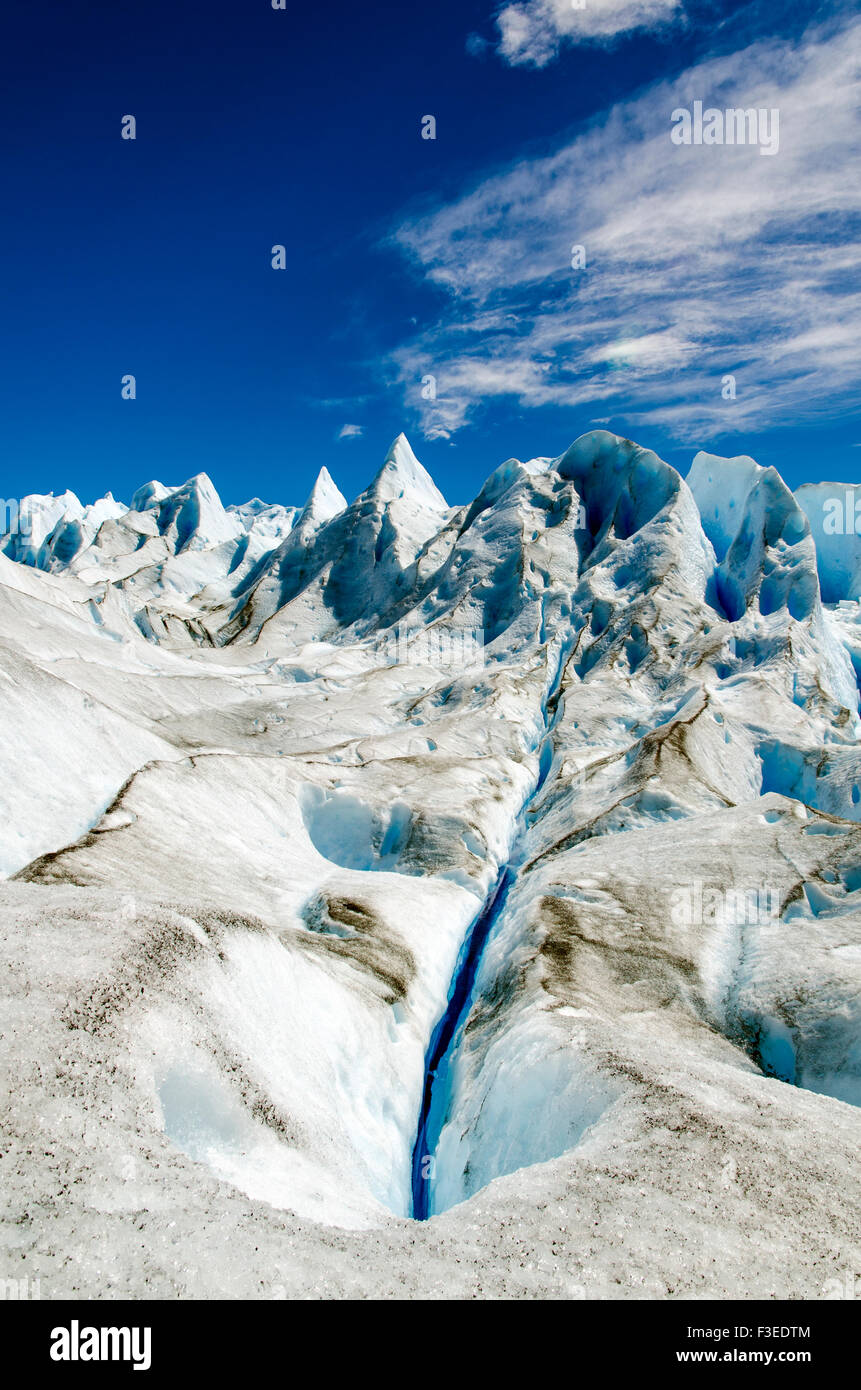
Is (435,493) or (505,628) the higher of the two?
(435,493)

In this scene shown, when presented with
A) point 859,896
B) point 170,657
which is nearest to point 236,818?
point 859,896

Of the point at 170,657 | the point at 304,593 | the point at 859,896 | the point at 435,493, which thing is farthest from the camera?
the point at 435,493
